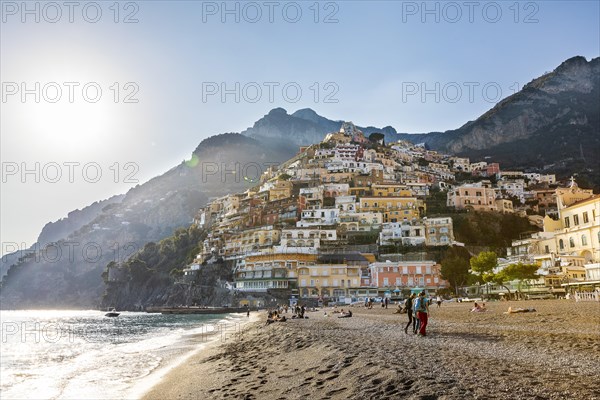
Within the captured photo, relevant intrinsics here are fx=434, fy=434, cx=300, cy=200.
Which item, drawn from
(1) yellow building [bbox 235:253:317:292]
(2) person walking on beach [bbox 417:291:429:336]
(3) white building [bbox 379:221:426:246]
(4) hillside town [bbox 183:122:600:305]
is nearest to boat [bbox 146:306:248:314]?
(4) hillside town [bbox 183:122:600:305]

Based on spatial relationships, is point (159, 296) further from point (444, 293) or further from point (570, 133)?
point (570, 133)

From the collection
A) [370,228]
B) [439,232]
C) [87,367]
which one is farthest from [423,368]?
[370,228]

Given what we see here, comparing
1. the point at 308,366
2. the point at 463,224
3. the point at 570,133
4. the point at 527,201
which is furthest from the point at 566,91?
the point at 308,366

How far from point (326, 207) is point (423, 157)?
6915cm

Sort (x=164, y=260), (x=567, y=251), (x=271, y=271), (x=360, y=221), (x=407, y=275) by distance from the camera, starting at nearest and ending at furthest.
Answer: (x=567, y=251), (x=407, y=275), (x=271, y=271), (x=360, y=221), (x=164, y=260)

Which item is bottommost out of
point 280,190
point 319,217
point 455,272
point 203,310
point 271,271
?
point 203,310

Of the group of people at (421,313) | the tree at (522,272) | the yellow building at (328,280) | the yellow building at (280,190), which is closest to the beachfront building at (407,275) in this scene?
the yellow building at (328,280)

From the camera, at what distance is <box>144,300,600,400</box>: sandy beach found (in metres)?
7.02

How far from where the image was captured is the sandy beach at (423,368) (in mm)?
7016

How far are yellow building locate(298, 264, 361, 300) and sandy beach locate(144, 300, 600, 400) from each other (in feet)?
182

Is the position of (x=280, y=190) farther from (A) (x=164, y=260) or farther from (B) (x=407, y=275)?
(B) (x=407, y=275)

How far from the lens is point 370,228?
284ft

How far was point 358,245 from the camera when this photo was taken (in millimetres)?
81938

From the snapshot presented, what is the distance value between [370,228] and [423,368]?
78.8 m
